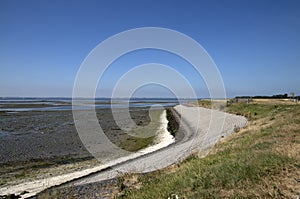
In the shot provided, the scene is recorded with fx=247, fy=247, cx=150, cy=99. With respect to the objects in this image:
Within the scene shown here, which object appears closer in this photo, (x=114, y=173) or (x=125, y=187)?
(x=125, y=187)

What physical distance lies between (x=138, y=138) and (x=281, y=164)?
72.7ft

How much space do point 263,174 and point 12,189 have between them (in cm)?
1146

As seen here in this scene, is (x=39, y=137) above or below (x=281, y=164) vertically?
below

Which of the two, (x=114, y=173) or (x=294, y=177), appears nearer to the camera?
(x=294, y=177)

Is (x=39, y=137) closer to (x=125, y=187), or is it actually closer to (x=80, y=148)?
(x=80, y=148)

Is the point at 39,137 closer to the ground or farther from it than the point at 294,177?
closer to the ground

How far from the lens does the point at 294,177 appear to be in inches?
223

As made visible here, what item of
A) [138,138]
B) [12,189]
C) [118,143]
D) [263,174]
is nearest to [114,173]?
[12,189]

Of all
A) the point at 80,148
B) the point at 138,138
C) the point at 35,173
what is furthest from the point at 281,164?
the point at 138,138

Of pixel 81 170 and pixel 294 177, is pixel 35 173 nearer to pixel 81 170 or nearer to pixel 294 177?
pixel 81 170

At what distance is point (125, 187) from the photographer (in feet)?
33.9

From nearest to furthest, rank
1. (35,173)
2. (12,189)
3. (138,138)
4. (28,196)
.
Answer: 1. (28,196)
2. (12,189)
3. (35,173)
4. (138,138)

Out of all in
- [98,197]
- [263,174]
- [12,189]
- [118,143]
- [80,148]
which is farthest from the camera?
[118,143]

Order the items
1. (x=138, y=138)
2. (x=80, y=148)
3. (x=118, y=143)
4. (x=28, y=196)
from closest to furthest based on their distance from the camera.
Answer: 1. (x=28, y=196)
2. (x=80, y=148)
3. (x=118, y=143)
4. (x=138, y=138)
